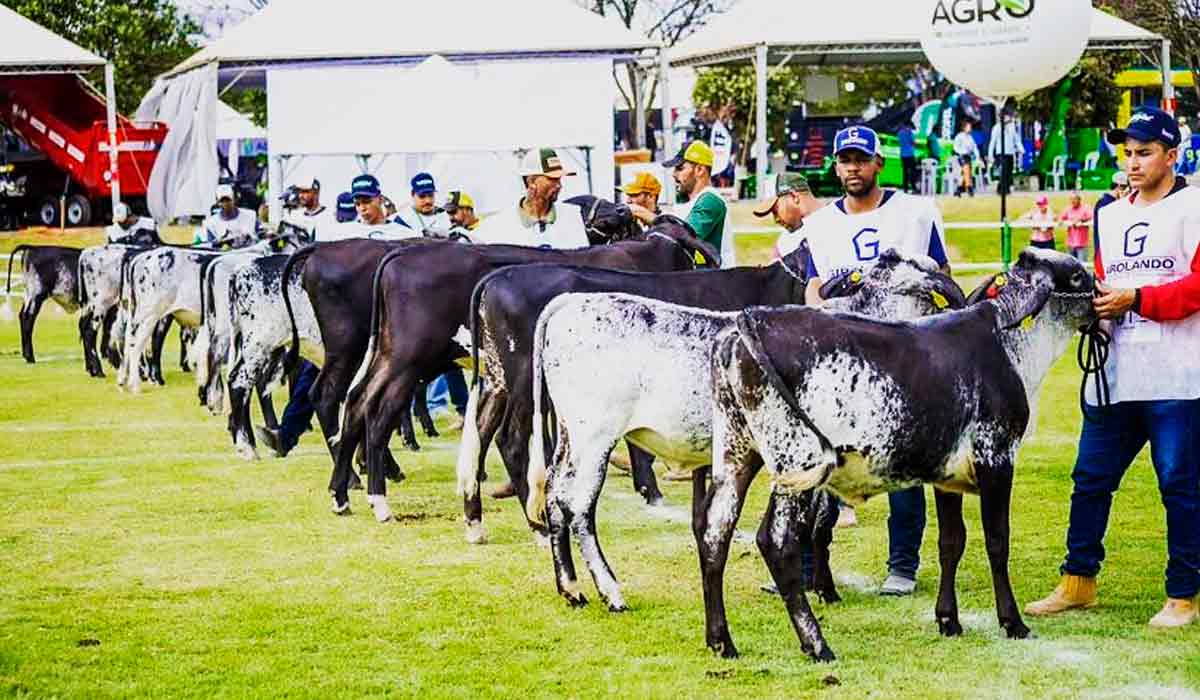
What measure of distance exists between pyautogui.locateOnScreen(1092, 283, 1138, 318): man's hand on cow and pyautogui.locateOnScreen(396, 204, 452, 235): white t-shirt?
28.9 ft

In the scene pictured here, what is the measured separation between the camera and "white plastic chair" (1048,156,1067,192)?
130 ft

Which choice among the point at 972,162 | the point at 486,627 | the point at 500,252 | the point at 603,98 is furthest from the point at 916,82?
the point at 486,627


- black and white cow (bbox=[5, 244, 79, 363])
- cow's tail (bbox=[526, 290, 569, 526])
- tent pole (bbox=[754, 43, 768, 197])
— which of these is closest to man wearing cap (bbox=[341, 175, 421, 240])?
cow's tail (bbox=[526, 290, 569, 526])

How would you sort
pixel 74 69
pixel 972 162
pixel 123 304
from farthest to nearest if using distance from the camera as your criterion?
1. pixel 972 162
2. pixel 74 69
3. pixel 123 304

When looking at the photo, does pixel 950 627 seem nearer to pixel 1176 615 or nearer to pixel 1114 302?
pixel 1176 615

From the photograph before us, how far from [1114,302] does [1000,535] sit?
3.54 ft

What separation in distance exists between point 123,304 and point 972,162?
23.1 metres

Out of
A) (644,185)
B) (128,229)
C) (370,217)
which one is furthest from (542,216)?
(128,229)

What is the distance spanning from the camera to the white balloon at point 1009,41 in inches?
742

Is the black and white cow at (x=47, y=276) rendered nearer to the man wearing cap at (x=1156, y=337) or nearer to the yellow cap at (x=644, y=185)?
the yellow cap at (x=644, y=185)

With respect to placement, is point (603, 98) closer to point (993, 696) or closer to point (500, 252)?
point (500, 252)

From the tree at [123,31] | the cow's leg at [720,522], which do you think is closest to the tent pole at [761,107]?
the tree at [123,31]

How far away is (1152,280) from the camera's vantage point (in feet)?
26.5

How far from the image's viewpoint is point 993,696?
23.4 feet
